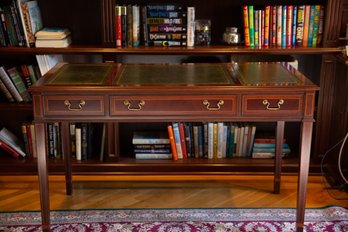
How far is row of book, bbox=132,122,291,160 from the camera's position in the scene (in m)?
3.18

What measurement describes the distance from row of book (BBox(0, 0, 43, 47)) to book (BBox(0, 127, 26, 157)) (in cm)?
59

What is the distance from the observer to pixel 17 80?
312 centimetres

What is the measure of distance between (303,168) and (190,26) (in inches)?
44.3

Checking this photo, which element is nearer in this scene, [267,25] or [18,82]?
[267,25]

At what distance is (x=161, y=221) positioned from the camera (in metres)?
2.65

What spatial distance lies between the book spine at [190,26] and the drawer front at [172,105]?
2.74 ft

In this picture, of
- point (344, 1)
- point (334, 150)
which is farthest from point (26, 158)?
point (344, 1)

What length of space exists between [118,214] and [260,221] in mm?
764

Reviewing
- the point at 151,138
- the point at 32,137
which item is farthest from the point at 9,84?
the point at 151,138

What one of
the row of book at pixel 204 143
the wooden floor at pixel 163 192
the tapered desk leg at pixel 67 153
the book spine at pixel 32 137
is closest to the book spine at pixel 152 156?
the row of book at pixel 204 143

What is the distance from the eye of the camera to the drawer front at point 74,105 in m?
2.26

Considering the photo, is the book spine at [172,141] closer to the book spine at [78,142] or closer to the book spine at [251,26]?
the book spine at [78,142]

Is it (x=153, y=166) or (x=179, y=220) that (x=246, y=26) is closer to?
(x=153, y=166)

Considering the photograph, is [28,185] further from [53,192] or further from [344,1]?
[344,1]
